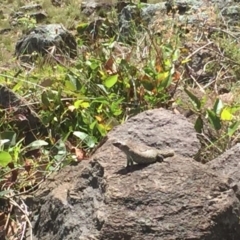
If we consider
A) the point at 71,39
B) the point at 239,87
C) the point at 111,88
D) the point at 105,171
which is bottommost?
the point at 71,39

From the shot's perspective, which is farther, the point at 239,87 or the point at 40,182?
the point at 239,87

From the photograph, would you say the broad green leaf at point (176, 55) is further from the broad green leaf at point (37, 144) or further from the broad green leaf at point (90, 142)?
Answer: the broad green leaf at point (37, 144)

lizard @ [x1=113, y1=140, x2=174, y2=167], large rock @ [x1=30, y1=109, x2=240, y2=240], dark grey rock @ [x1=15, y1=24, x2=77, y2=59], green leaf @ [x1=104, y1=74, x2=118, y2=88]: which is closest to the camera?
large rock @ [x1=30, y1=109, x2=240, y2=240]

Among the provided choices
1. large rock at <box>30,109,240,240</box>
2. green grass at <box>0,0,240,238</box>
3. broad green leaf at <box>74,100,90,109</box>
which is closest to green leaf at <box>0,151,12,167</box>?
green grass at <box>0,0,240,238</box>

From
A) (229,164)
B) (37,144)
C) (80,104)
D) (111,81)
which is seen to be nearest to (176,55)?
(111,81)

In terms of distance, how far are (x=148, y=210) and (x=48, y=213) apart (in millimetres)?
433

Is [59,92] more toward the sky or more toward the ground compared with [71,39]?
more toward the sky

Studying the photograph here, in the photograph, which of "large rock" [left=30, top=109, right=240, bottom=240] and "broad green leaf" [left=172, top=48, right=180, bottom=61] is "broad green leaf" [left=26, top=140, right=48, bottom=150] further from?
"broad green leaf" [left=172, top=48, right=180, bottom=61]

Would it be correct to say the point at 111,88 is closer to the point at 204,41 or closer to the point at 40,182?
the point at 40,182

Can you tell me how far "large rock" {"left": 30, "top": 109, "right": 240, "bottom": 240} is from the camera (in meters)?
1.80

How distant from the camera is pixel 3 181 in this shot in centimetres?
247

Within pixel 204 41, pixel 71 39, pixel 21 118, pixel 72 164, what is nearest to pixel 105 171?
pixel 72 164

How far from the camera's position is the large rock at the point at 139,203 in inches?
70.9

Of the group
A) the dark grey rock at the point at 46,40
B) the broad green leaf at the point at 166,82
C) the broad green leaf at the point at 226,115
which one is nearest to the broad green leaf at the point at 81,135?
the broad green leaf at the point at 166,82
